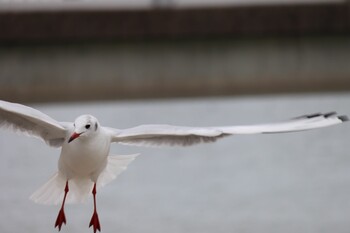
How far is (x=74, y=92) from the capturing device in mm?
7160

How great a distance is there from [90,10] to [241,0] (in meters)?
1.13

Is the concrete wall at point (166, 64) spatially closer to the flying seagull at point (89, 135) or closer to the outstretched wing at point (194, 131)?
the flying seagull at point (89, 135)

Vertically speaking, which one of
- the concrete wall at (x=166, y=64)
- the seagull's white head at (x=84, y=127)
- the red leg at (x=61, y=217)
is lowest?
the red leg at (x=61, y=217)

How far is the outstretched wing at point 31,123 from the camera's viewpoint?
3.70 meters

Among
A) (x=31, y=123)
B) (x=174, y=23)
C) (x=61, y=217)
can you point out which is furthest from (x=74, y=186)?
(x=174, y=23)

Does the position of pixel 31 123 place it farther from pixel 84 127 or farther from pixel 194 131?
pixel 194 131

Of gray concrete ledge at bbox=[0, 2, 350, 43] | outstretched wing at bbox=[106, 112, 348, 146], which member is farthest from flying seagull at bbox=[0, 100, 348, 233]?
gray concrete ledge at bbox=[0, 2, 350, 43]

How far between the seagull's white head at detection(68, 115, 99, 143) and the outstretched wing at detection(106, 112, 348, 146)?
0.15 m

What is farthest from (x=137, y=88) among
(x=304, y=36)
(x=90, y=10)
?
(x=304, y=36)

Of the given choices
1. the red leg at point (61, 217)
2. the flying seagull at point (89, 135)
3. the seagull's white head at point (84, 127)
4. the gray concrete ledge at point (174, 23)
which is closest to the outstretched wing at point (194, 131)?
the flying seagull at point (89, 135)

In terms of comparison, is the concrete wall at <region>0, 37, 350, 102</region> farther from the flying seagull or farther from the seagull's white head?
the seagull's white head

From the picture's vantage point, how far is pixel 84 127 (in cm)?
358

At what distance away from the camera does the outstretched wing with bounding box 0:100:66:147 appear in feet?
12.1

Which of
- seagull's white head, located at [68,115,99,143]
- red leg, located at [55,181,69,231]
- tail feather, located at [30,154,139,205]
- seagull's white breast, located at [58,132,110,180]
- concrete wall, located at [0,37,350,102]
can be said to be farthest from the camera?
concrete wall, located at [0,37,350,102]
